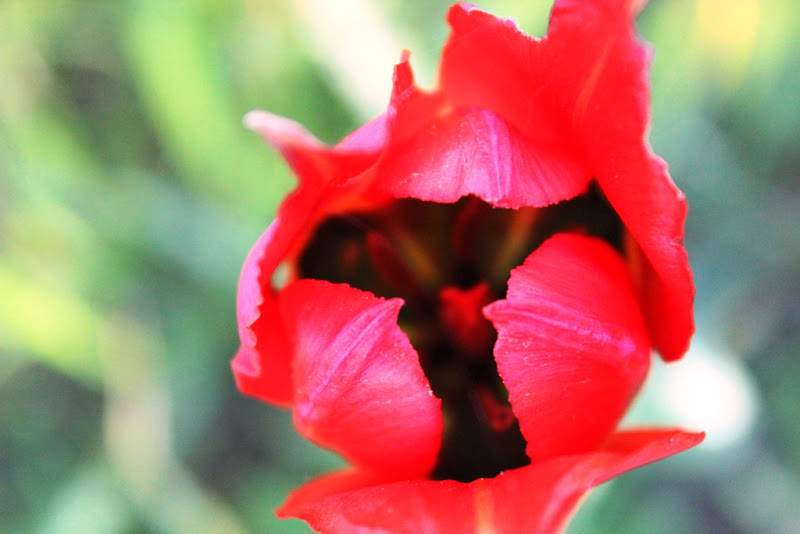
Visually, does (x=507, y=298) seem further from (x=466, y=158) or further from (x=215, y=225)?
(x=215, y=225)

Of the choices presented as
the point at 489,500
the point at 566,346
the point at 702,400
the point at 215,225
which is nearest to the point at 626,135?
the point at 566,346

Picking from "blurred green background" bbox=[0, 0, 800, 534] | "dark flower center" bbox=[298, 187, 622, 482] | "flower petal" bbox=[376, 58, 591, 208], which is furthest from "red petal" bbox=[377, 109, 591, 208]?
"blurred green background" bbox=[0, 0, 800, 534]

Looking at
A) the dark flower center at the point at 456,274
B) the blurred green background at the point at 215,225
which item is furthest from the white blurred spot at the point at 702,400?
the dark flower center at the point at 456,274

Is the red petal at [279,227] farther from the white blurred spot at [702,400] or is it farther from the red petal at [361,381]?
the white blurred spot at [702,400]

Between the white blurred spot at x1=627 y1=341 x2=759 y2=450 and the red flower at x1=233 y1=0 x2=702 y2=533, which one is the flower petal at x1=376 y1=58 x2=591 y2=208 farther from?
the white blurred spot at x1=627 y1=341 x2=759 y2=450

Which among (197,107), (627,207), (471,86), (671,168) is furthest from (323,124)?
(627,207)

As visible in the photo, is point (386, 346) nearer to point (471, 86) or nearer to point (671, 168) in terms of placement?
point (471, 86)
